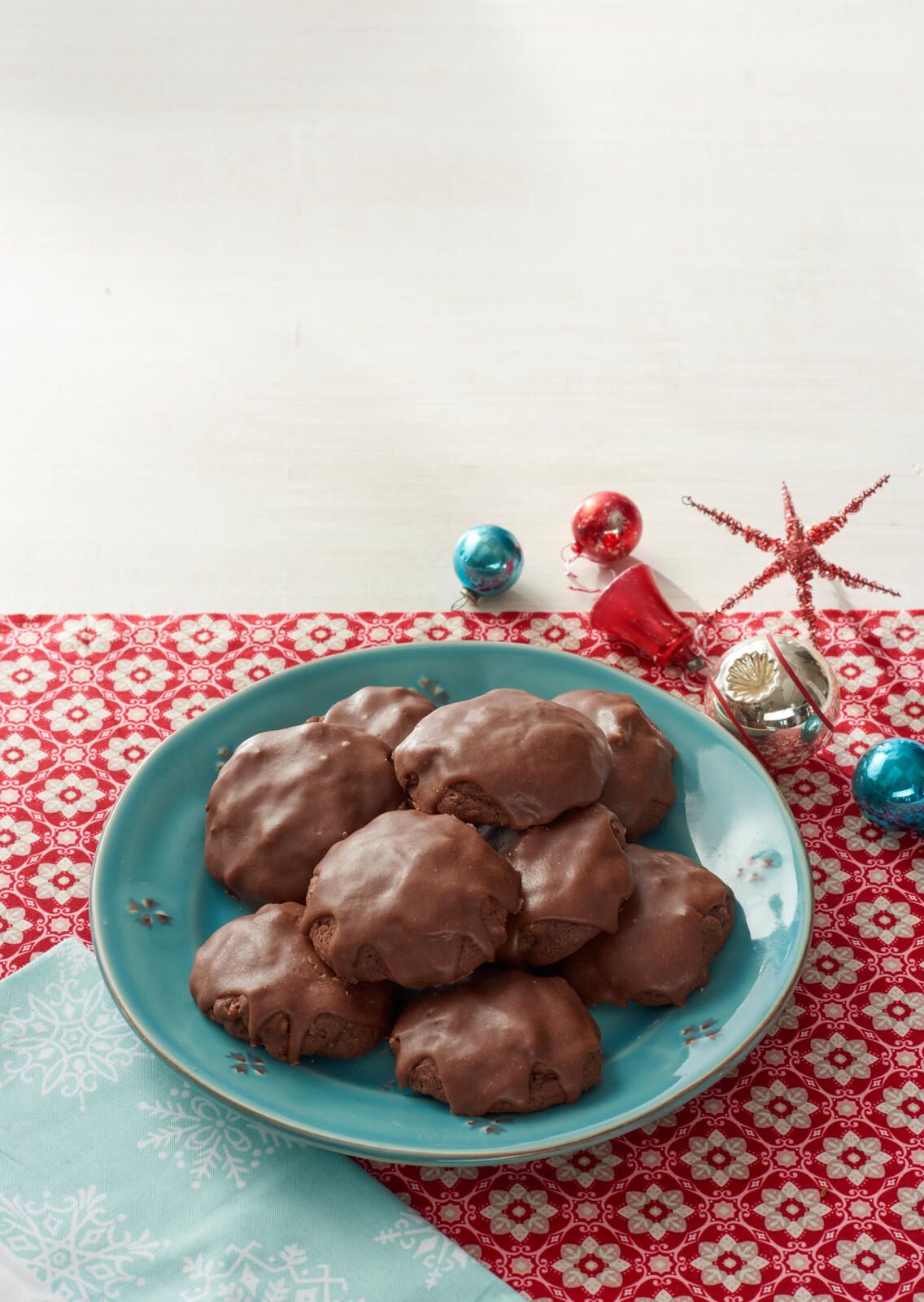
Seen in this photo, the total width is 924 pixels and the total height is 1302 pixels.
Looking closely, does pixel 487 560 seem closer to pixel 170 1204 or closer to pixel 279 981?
pixel 279 981

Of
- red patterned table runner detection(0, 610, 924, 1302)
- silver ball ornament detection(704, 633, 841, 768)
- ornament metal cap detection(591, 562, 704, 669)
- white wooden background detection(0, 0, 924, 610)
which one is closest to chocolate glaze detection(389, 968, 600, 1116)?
red patterned table runner detection(0, 610, 924, 1302)

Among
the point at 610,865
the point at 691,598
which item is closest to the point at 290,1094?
the point at 610,865

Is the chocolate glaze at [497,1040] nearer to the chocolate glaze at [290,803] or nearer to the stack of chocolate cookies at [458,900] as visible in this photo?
the stack of chocolate cookies at [458,900]

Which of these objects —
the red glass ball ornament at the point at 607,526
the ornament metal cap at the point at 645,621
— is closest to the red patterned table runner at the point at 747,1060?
the ornament metal cap at the point at 645,621

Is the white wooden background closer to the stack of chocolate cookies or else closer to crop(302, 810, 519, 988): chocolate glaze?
the stack of chocolate cookies

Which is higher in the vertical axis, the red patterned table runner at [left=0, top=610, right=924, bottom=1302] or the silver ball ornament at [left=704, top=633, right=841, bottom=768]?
the silver ball ornament at [left=704, top=633, right=841, bottom=768]

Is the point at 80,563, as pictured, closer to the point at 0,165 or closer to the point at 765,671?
the point at 765,671
